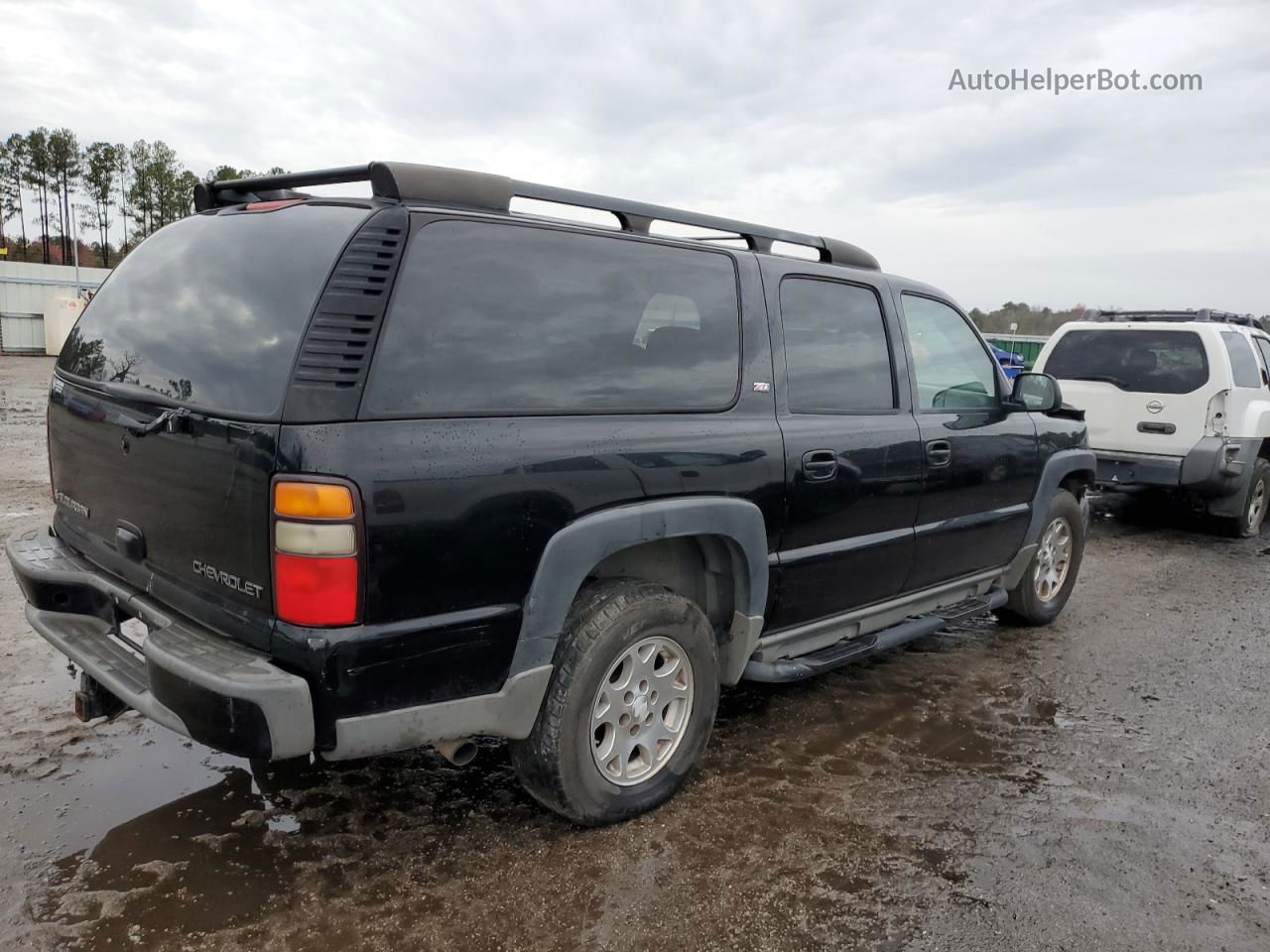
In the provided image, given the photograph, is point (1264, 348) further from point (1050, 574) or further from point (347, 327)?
point (347, 327)

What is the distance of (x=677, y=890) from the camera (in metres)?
2.66

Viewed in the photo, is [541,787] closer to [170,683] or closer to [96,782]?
[170,683]

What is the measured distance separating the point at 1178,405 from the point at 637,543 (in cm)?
664

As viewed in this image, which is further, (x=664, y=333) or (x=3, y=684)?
(x=3, y=684)

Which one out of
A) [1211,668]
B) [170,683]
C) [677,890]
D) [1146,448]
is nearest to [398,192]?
[170,683]

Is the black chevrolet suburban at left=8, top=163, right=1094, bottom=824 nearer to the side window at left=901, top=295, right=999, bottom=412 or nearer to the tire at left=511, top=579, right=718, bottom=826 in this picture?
the tire at left=511, top=579, right=718, bottom=826

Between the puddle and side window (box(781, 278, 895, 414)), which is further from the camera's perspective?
side window (box(781, 278, 895, 414))

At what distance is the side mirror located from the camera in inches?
181

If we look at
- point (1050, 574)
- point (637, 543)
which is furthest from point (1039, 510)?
point (637, 543)

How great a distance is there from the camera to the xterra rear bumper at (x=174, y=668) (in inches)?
87.7

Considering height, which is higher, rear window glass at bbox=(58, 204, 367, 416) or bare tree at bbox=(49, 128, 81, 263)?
bare tree at bbox=(49, 128, 81, 263)

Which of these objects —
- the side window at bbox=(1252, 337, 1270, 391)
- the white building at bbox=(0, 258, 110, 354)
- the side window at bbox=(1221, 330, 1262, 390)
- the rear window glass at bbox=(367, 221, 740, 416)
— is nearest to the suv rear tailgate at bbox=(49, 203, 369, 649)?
the rear window glass at bbox=(367, 221, 740, 416)

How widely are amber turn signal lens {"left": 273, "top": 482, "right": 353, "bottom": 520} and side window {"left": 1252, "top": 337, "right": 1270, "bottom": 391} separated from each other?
29.9 feet

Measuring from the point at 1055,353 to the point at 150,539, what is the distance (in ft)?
26.2
